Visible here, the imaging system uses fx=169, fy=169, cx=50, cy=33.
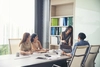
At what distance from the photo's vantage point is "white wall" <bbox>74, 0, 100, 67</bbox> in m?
4.95

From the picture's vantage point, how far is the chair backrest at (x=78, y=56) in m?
3.15

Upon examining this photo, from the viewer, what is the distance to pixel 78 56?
322 centimetres

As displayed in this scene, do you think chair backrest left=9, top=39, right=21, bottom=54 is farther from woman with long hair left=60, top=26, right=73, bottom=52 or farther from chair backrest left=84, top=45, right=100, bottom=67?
chair backrest left=84, top=45, right=100, bottom=67

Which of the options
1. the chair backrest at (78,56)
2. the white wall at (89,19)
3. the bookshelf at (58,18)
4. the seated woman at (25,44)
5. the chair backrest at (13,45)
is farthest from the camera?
the bookshelf at (58,18)

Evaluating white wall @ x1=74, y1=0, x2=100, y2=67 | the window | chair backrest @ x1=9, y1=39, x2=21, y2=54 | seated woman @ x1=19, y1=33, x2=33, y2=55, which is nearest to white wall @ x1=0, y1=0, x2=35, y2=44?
the window

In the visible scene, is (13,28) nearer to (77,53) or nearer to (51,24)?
(51,24)

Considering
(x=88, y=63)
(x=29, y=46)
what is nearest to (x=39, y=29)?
(x=29, y=46)

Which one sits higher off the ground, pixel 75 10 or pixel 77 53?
pixel 75 10

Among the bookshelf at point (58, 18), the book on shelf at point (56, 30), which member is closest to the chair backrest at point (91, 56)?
the bookshelf at point (58, 18)

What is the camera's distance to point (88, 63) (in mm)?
3695

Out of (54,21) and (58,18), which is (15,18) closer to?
(54,21)

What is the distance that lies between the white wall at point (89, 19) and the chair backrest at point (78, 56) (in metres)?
1.77

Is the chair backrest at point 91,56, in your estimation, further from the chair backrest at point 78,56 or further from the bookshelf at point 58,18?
the bookshelf at point 58,18

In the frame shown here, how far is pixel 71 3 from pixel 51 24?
994 millimetres
